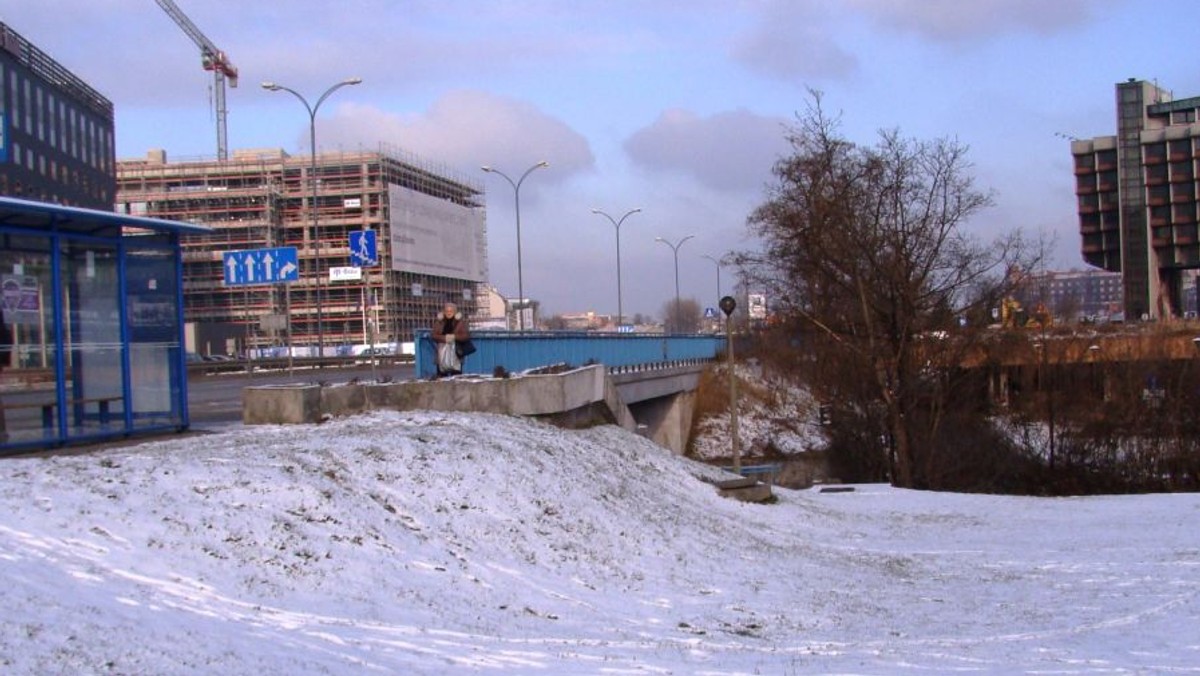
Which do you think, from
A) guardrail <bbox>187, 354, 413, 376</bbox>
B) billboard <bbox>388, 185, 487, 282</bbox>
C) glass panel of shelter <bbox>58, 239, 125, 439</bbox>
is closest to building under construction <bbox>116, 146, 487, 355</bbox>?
billboard <bbox>388, 185, 487, 282</bbox>

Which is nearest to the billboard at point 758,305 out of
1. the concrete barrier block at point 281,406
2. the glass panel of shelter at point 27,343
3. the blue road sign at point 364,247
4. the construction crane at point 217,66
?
the blue road sign at point 364,247

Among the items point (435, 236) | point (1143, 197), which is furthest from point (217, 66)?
point (1143, 197)

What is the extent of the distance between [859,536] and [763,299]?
72.8 ft

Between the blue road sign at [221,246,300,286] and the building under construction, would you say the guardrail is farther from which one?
the blue road sign at [221,246,300,286]

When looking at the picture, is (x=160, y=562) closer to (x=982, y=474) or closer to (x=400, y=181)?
(x=982, y=474)

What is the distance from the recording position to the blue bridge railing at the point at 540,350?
71.3 ft

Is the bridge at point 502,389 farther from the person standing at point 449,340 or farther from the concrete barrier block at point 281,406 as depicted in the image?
the person standing at point 449,340

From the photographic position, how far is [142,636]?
6594 mm

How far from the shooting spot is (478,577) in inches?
411

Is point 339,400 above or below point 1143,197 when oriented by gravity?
below

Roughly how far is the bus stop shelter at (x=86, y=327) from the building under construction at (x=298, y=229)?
6844 centimetres

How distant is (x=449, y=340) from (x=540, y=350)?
6.68 metres

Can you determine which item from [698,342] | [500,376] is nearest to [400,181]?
[698,342]

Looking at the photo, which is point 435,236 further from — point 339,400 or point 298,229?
point 339,400
